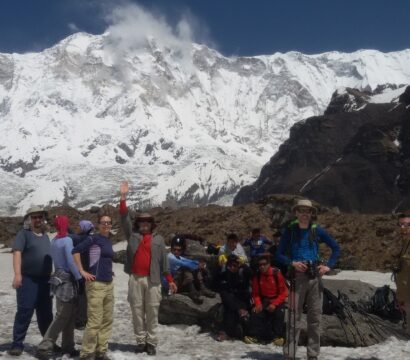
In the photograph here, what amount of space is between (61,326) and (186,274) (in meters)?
3.89

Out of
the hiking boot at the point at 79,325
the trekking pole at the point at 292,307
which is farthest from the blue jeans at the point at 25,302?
the trekking pole at the point at 292,307

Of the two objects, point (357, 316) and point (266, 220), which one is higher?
point (266, 220)

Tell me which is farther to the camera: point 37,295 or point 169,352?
point 169,352

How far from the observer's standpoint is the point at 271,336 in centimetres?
1170

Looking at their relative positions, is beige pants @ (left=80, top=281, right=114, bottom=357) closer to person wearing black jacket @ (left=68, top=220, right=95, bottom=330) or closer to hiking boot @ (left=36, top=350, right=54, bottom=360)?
person wearing black jacket @ (left=68, top=220, right=95, bottom=330)

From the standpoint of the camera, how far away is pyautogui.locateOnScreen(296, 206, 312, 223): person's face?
970cm

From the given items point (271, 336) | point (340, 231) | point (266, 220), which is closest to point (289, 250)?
point (271, 336)

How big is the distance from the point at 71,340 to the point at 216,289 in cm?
381

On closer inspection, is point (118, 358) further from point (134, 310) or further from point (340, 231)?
point (340, 231)

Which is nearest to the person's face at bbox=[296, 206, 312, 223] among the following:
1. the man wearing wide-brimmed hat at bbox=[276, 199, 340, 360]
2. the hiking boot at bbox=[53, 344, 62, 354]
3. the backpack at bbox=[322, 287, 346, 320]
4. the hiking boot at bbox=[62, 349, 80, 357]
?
the man wearing wide-brimmed hat at bbox=[276, 199, 340, 360]

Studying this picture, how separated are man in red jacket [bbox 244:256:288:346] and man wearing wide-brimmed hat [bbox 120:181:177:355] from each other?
76.5 inches

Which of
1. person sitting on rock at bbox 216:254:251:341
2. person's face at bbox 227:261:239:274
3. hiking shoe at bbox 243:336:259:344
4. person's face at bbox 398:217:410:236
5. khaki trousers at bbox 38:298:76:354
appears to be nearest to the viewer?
person's face at bbox 398:217:410:236

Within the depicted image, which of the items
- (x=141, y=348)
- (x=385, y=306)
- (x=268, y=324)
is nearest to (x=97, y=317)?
(x=141, y=348)

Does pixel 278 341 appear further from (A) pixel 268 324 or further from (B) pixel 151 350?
(B) pixel 151 350
